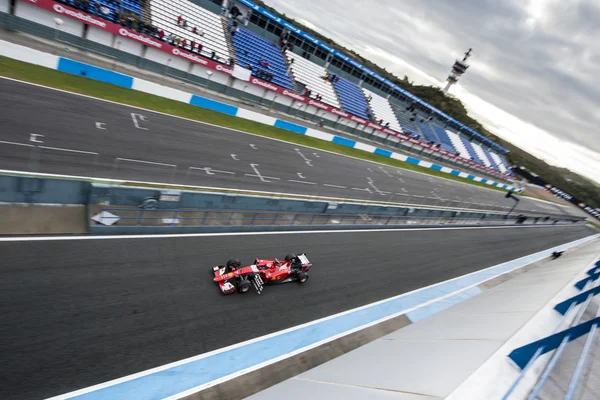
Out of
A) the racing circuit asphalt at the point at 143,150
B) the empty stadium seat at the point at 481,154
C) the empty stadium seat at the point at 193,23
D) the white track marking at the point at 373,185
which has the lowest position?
the racing circuit asphalt at the point at 143,150

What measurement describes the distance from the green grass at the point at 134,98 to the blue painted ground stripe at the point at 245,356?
18686 mm

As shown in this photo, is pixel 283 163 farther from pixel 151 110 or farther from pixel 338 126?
pixel 338 126

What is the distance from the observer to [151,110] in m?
21.6

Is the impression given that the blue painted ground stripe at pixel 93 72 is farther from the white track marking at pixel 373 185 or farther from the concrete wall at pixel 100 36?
the white track marking at pixel 373 185

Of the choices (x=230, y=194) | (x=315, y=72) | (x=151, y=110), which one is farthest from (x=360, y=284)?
(x=315, y=72)

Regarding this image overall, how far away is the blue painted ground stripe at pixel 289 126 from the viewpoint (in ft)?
103

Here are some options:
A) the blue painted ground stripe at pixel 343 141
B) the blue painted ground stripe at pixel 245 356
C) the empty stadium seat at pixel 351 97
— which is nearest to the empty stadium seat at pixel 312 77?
the empty stadium seat at pixel 351 97

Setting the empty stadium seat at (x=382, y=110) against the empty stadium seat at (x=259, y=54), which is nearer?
the empty stadium seat at (x=259, y=54)

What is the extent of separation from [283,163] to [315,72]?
26585 mm

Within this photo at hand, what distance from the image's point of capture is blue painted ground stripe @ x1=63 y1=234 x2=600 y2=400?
6820 millimetres

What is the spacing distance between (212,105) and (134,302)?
21.8 m

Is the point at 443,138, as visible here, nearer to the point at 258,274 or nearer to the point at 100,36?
the point at 100,36

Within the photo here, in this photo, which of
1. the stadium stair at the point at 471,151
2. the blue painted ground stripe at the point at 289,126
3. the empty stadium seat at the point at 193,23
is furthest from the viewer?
the stadium stair at the point at 471,151

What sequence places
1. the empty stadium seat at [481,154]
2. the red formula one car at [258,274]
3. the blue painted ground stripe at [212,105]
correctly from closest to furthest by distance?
the red formula one car at [258,274], the blue painted ground stripe at [212,105], the empty stadium seat at [481,154]
